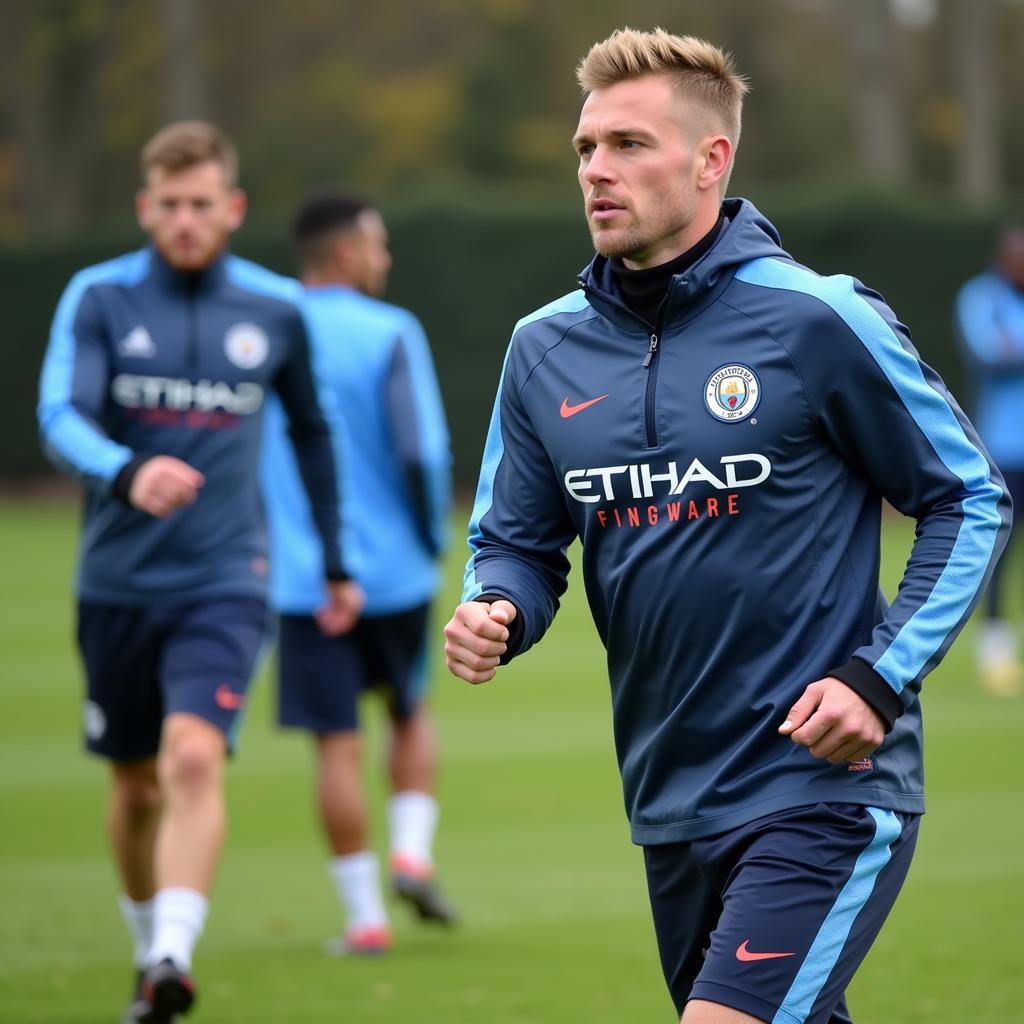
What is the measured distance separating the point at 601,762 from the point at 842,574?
699 cm

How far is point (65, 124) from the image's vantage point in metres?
37.9

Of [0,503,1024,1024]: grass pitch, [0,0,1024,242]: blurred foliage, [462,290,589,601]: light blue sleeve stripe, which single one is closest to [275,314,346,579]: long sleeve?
[0,503,1024,1024]: grass pitch

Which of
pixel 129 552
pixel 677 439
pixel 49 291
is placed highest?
pixel 677 439

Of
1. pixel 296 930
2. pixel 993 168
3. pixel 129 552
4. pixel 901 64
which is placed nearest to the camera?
→ pixel 129 552

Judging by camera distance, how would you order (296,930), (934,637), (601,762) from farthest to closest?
1. (601,762)
2. (296,930)
3. (934,637)

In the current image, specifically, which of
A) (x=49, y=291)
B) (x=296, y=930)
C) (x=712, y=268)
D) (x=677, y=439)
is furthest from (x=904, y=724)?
(x=49, y=291)

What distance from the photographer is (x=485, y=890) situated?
26.0 feet

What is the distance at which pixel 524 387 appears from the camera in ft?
13.7

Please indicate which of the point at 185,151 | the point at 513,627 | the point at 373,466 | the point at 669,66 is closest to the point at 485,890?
the point at 373,466

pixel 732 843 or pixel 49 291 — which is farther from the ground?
pixel 732 843

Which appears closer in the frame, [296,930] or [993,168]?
[296,930]

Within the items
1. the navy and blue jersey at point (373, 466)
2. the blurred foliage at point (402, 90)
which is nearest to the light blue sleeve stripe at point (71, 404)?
the navy and blue jersey at point (373, 466)

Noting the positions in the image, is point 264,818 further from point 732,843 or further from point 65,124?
point 65,124

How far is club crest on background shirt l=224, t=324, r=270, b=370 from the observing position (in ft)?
21.5
